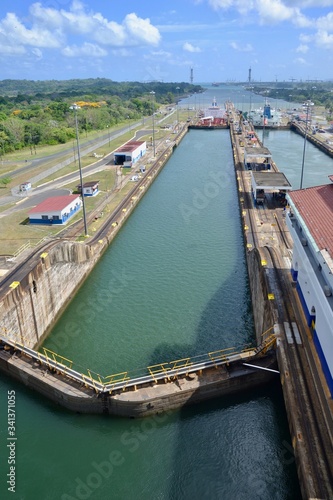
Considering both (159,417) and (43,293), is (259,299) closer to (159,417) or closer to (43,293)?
(159,417)

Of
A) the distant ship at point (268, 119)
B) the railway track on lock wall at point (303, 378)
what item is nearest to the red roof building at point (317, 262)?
the railway track on lock wall at point (303, 378)

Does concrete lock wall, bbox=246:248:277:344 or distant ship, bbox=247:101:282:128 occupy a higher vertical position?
distant ship, bbox=247:101:282:128

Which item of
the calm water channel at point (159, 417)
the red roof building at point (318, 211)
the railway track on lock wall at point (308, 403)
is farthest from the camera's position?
the red roof building at point (318, 211)

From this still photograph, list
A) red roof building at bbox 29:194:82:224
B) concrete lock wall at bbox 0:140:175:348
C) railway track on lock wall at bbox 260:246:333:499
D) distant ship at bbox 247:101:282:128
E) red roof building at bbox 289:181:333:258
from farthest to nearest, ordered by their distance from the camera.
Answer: distant ship at bbox 247:101:282:128 < red roof building at bbox 29:194:82:224 < concrete lock wall at bbox 0:140:175:348 < red roof building at bbox 289:181:333:258 < railway track on lock wall at bbox 260:246:333:499

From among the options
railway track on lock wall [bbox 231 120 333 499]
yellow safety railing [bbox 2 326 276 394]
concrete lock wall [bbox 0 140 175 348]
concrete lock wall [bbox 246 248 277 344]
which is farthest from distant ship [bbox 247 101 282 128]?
yellow safety railing [bbox 2 326 276 394]

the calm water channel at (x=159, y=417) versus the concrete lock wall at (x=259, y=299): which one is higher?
the concrete lock wall at (x=259, y=299)

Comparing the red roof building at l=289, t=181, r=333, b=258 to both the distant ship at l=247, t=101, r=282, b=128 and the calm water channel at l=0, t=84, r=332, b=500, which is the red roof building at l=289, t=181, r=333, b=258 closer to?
the calm water channel at l=0, t=84, r=332, b=500

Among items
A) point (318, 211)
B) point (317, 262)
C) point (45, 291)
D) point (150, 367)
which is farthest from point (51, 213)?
point (317, 262)

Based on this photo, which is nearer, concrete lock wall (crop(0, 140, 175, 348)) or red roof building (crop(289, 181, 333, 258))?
red roof building (crop(289, 181, 333, 258))

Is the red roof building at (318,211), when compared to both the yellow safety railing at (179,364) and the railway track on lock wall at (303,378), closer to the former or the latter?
the railway track on lock wall at (303,378)

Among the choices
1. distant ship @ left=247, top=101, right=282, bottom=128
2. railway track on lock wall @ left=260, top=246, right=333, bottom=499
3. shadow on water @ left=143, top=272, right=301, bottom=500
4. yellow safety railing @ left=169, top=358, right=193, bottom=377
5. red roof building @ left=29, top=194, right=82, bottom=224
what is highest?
distant ship @ left=247, top=101, right=282, bottom=128
